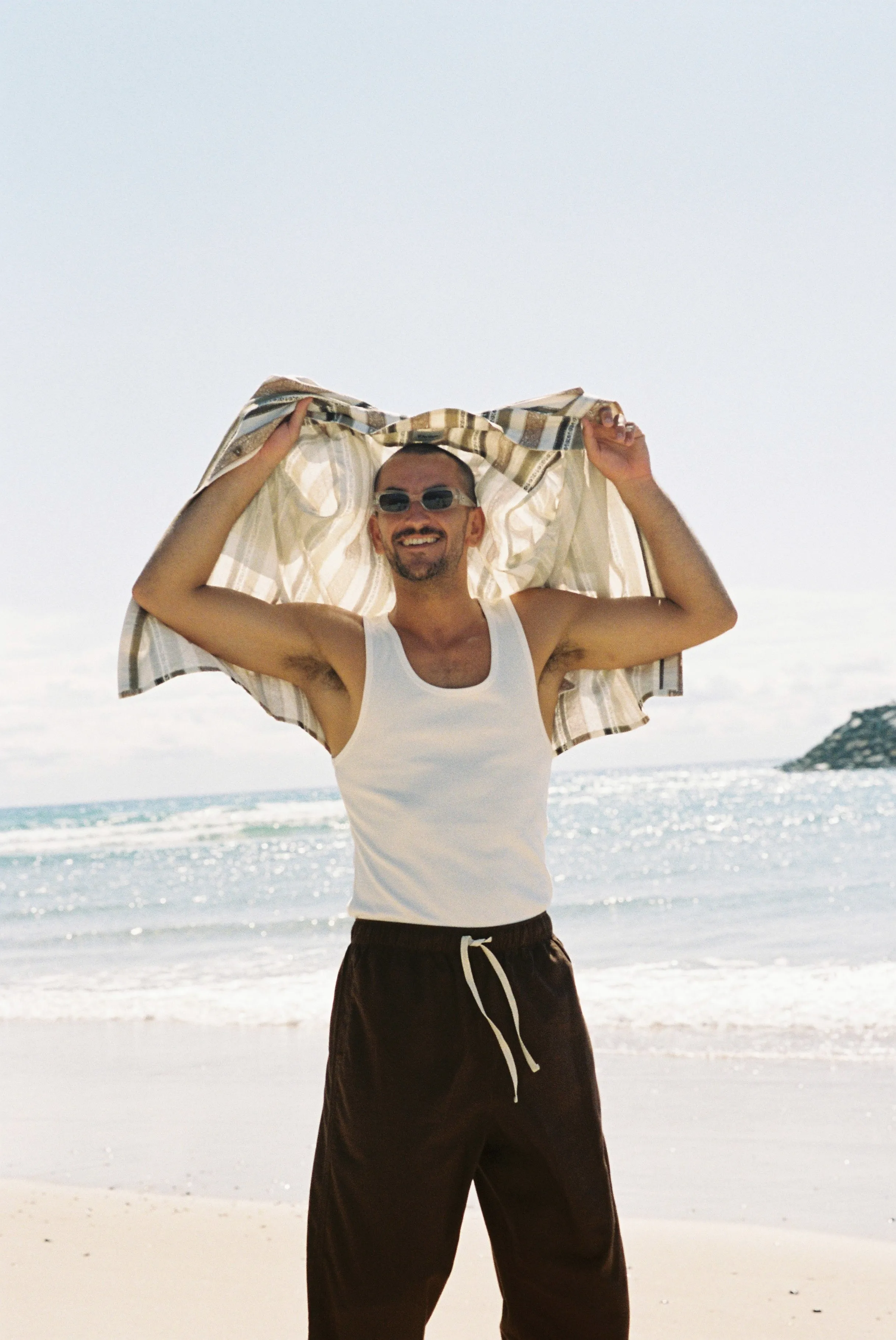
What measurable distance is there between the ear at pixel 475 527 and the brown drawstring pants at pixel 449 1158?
909mm

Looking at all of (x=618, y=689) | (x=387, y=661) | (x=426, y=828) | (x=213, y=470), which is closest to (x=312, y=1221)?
(x=426, y=828)

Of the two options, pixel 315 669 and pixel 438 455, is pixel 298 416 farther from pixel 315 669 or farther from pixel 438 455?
pixel 315 669

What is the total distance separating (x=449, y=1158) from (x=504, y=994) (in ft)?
1.05

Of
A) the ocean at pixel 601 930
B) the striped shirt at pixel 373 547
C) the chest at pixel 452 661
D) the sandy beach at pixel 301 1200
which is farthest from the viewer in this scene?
the ocean at pixel 601 930

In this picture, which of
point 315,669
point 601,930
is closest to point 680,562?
point 315,669

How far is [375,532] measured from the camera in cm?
295

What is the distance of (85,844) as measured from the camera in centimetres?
3014

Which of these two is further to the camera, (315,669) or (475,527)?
(475,527)

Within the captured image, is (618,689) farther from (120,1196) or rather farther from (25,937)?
(25,937)

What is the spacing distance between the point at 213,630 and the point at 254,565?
0.32m

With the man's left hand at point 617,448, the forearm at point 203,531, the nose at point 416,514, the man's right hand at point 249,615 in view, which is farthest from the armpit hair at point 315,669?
the man's left hand at point 617,448

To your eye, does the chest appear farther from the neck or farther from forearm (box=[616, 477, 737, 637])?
forearm (box=[616, 477, 737, 637])

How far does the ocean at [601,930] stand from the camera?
7.95 meters

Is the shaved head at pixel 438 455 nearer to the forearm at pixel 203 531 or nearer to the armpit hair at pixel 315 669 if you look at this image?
the forearm at pixel 203 531
